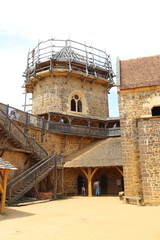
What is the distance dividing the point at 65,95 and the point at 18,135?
360 inches

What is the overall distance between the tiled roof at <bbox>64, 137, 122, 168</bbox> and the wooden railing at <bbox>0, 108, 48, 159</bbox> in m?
2.77

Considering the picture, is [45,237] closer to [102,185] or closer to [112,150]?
[112,150]

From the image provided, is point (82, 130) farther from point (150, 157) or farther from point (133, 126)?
point (150, 157)

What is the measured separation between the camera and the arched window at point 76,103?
877 inches

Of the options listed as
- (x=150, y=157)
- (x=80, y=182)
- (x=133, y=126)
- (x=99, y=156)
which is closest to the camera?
(x=150, y=157)

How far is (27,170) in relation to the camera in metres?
12.8

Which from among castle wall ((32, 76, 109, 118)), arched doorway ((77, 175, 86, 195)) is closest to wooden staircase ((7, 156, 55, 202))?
arched doorway ((77, 175, 86, 195))

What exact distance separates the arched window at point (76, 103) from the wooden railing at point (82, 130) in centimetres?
321

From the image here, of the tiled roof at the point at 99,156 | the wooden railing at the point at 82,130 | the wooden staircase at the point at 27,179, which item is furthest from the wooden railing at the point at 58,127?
the wooden staircase at the point at 27,179

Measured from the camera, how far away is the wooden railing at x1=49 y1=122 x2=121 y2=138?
18.1 metres

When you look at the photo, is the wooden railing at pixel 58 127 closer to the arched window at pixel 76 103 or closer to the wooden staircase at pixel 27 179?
the wooden staircase at pixel 27 179

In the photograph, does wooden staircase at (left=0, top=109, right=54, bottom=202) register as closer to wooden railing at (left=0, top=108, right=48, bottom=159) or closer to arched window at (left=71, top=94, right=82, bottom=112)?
wooden railing at (left=0, top=108, right=48, bottom=159)

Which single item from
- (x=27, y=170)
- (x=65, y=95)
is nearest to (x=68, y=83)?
(x=65, y=95)

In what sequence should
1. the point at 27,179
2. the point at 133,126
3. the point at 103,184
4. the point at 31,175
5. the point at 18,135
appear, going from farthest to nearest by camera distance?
the point at 103,184 → the point at 18,135 → the point at 31,175 → the point at 27,179 → the point at 133,126
